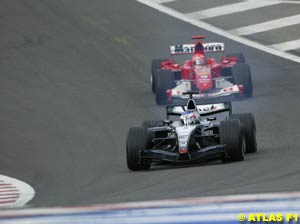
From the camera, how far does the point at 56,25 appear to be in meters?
32.4

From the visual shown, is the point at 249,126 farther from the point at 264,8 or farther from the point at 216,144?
the point at 264,8

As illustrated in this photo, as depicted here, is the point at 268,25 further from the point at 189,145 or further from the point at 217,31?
the point at 189,145

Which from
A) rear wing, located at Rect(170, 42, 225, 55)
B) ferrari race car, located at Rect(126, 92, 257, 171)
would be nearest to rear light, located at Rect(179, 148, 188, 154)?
ferrari race car, located at Rect(126, 92, 257, 171)

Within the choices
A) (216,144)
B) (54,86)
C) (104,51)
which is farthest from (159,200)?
(104,51)

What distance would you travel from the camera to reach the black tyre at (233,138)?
1642 cm

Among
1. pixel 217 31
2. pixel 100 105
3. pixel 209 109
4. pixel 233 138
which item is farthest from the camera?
pixel 217 31

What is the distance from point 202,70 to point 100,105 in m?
2.39

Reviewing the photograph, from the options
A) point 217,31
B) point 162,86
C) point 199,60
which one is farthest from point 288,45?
point 162,86

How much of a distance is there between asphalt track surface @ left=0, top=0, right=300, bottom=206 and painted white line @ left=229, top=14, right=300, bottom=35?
983 mm

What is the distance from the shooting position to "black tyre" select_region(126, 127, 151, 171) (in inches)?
658

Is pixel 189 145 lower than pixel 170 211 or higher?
higher

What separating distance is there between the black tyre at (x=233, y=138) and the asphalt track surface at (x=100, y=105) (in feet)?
0.64

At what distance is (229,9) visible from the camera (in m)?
33.9

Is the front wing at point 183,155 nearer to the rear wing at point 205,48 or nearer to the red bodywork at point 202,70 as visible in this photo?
the red bodywork at point 202,70
